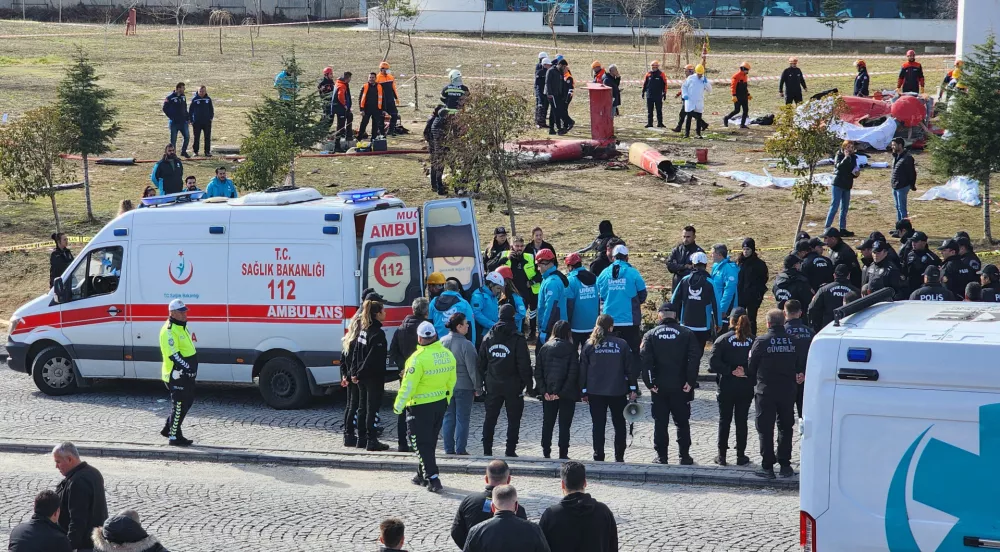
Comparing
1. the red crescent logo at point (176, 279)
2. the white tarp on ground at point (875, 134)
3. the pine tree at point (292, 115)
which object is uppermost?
the pine tree at point (292, 115)

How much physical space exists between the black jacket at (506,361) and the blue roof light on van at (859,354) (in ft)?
17.3

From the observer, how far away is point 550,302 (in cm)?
1427

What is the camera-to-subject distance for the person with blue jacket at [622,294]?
563 inches

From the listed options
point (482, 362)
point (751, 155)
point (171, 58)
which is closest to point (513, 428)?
point (482, 362)

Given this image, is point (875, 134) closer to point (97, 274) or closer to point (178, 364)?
point (97, 274)

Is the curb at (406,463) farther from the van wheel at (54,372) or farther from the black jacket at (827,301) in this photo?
the black jacket at (827,301)

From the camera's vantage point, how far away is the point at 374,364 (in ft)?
40.7

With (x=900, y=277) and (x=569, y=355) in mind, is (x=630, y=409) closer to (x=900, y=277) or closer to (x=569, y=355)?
(x=569, y=355)

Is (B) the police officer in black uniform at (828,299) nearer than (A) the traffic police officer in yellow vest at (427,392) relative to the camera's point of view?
No

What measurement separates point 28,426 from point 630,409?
703cm

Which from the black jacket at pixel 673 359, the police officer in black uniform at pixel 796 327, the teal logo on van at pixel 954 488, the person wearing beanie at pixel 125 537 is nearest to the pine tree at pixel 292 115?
the black jacket at pixel 673 359

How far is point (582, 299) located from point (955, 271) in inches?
183

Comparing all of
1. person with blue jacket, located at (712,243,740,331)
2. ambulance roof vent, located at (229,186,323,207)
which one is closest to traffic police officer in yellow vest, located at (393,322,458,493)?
ambulance roof vent, located at (229,186,323,207)

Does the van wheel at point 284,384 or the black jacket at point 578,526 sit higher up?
the black jacket at point 578,526
